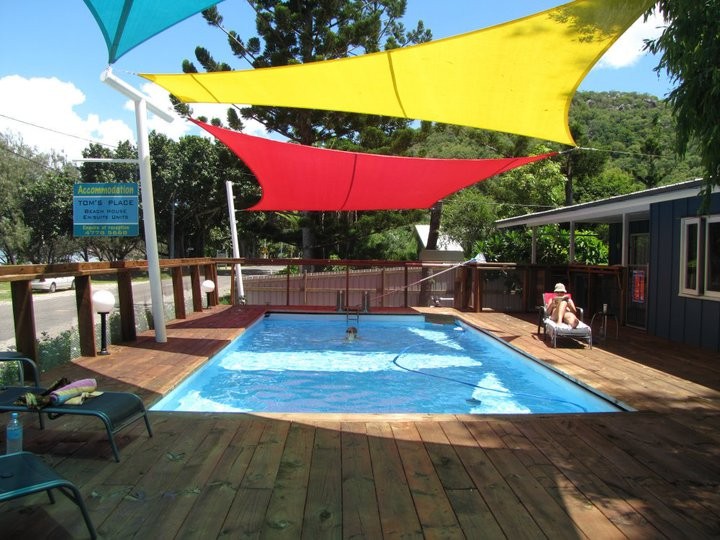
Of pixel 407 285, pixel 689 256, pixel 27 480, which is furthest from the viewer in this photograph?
pixel 407 285

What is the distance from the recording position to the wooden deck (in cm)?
192

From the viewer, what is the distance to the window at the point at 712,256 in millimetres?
5652

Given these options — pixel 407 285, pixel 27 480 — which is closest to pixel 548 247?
pixel 407 285

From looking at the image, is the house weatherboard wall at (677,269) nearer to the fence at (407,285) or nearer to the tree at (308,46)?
the fence at (407,285)

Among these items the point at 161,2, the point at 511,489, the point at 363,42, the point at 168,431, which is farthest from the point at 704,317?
the point at 363,42

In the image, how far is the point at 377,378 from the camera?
593 cm

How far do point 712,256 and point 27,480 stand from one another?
671 cm

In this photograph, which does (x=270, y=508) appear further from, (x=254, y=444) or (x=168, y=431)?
(x=168, y=431)

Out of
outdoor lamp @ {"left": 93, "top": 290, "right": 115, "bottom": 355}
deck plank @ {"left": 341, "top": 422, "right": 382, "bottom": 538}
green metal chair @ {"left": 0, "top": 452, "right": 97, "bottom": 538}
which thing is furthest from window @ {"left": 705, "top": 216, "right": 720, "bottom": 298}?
outdoor lamp @ {"left": 93, "top": 290, "right": 115, "bottom": 355}

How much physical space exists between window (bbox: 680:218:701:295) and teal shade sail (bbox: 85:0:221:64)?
19.5 feet

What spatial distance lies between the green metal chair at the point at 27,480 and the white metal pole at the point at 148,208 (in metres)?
3.80

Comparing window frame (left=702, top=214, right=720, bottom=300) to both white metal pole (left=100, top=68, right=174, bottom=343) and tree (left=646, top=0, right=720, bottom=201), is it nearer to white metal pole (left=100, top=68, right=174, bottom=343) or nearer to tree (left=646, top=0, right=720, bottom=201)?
tree (left=646, top=0, right=720, bottom=201)

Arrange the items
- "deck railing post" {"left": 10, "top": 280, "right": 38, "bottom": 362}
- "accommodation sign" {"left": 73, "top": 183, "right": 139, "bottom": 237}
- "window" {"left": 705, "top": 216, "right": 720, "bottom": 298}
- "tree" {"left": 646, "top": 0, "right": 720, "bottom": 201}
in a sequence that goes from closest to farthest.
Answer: "tree" {"left": 646, "top": 0, "right": 720, "bottom": 201} < "deck railing post" {"left": 10, "top": 280, "right": 38, "bottom": 362} < "accommodation sign" {"left": 73, "top": 183, "right": 139, "bottom": 237} < "window" {"left": 705, "top": 216, "right": 720, "bottom": 298}

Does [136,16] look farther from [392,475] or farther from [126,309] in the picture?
[126,309]
